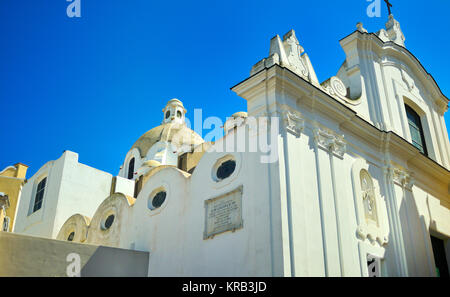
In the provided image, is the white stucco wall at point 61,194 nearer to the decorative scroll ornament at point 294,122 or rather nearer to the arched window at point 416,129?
the decorative scroll ornament at point 294,122

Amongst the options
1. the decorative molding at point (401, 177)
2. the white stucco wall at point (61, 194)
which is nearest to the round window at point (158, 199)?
the white stucco wall at point (61, 194)

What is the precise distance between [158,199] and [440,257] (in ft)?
31.2

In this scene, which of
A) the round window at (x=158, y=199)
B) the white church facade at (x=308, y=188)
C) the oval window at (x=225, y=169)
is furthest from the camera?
the round window at (x=158, y=199)

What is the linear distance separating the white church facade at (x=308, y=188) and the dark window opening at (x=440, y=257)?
57mm

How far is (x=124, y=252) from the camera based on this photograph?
13.3m

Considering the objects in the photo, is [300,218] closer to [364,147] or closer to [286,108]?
[286,108]

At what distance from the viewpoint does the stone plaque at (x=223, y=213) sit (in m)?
11.4

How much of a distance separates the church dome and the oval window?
49.4 ft

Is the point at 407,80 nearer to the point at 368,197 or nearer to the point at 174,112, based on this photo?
the point at 368,197

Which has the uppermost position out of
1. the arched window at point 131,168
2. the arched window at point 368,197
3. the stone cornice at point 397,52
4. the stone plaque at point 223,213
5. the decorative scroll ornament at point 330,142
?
the arched window at point 131,168

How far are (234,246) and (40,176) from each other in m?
13.7

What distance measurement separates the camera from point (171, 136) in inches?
1137

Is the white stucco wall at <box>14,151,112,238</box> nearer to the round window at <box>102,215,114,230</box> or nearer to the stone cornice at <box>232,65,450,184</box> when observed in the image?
the round window at <box>102,215,114,230</box>

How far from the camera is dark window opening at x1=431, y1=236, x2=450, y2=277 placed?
15.6 metres
